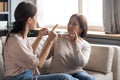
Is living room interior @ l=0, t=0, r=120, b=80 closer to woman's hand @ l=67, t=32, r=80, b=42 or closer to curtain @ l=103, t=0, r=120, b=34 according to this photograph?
curtain @ l=103, t=0, r=120, b=34

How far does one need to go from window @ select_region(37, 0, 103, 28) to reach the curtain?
1.34 ft

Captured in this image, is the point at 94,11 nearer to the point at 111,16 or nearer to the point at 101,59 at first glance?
the point at 111,16

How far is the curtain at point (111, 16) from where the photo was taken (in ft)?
10.8

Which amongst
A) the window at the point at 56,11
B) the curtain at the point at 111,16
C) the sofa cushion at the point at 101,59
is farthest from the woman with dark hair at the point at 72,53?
the window at the point at 56,11

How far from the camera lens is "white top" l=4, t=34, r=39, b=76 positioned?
70.2 inches

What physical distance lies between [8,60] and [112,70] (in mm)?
1317

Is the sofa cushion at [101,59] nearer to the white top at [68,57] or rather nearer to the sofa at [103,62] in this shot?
the sofa at [103,62]

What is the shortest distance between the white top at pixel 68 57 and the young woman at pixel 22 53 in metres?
0.39

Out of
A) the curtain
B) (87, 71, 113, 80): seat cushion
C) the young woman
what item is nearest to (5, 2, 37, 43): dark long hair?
the young woman

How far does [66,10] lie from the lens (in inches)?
167

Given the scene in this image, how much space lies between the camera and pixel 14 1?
15.1ft

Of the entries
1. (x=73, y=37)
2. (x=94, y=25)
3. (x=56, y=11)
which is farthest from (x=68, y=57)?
(x=56, y=11)

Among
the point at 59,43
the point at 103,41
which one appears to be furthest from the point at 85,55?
the point at 103,41

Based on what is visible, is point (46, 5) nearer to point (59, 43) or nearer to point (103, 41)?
point (103, 41)
